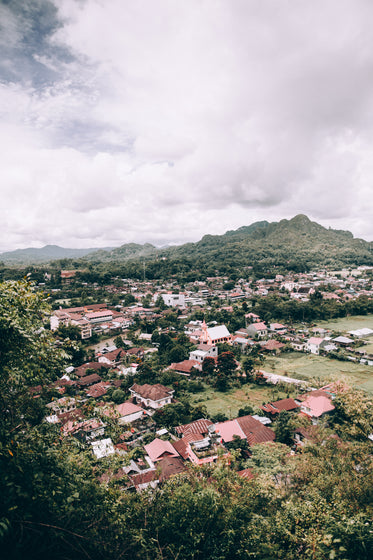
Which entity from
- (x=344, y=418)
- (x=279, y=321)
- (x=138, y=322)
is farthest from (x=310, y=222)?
(x=344, y=418)

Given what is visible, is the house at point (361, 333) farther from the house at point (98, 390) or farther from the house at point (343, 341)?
the house at point (98, 390)

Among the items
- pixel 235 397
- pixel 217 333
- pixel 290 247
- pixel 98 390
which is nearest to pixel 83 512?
Answer: pixel 98 390

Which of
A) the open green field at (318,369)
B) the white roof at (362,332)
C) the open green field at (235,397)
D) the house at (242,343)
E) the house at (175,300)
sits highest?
the house at (175,300)

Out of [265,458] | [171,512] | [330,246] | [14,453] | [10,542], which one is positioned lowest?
[265,458]

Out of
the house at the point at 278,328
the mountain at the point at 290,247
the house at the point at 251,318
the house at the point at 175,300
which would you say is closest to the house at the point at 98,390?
the house at the point at 278,328

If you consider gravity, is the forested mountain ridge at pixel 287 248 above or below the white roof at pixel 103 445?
above

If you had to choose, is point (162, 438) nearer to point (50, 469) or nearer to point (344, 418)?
point (344, 418)

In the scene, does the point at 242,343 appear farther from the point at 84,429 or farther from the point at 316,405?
the point at 84,429
